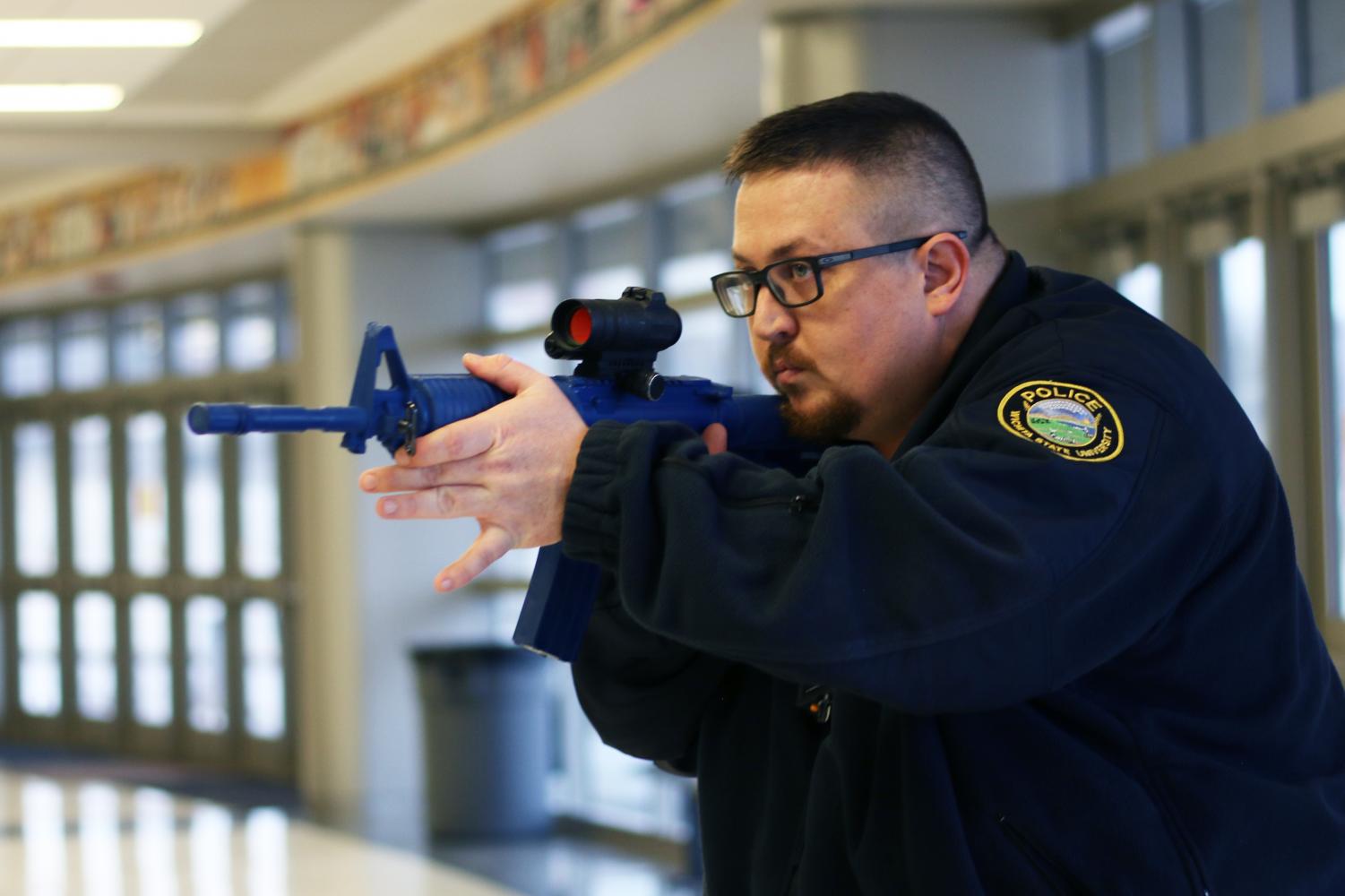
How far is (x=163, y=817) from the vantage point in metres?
8.37

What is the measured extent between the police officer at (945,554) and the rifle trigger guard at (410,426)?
0.04 ft

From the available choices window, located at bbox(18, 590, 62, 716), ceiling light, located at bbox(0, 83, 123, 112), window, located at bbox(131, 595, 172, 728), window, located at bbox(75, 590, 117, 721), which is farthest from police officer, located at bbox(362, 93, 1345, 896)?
window, located at bbox(18, 590, 62, 716)

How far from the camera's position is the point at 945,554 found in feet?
3.67

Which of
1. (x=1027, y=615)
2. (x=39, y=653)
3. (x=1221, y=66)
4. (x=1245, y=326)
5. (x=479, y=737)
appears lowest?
(x=39, y=653)

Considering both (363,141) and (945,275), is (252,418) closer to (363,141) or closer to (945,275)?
(945,275)

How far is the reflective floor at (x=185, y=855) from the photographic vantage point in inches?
256

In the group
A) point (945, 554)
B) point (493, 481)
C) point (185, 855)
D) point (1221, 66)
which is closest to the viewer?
point (945, 554)

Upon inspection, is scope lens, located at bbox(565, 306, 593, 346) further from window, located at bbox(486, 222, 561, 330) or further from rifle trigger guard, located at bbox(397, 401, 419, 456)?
window, located at bbox(486, 222, 561, 330)

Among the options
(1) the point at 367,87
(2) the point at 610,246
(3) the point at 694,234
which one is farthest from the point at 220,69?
(3) the point at 694,234

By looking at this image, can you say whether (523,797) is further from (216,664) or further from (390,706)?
(216,664)

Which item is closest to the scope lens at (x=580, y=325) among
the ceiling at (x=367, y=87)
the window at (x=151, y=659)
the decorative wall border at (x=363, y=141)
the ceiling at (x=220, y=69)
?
the ceiling at (x=367, y=87)

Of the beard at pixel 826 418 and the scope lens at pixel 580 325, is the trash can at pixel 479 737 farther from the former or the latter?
the scope lens at pixel 580 325

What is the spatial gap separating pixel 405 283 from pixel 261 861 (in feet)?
10.2

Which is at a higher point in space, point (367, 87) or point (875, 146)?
point (367, 87)
